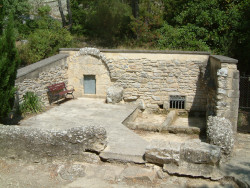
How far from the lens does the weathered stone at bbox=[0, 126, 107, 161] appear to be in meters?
5.83

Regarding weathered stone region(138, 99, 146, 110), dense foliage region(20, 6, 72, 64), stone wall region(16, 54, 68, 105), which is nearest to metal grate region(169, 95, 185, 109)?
weathered stone region(138, 99, 146, 110)

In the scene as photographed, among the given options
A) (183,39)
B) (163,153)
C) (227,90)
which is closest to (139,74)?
(183,39)

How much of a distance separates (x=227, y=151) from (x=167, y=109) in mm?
5345

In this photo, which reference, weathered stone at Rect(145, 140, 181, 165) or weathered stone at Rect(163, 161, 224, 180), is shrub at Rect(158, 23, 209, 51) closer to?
weathered stone at Rect(145, 140, 181, 165)

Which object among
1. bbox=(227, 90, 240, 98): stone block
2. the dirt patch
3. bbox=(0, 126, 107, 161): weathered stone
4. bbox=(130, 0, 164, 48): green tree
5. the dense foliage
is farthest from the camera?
bbox=(130, 0, 164, 48): green tree

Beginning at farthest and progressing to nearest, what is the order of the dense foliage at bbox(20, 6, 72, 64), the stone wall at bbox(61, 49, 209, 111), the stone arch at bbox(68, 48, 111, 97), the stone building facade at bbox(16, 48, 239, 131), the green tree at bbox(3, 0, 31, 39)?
the green tree at bbox(3, 0, 31, 39) < the dense foliage at bbox(20, 6, 72, 64) < the stone arch at bbox(68, 48, 111, 97) < the stone wall at bbox(61, 49, 209, 111) < the stone building facade at bbox(16, 48, 239, 131)

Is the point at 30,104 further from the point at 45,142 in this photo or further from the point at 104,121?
the point at 45,142

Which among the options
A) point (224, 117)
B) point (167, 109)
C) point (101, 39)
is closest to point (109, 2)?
point (101, 39)

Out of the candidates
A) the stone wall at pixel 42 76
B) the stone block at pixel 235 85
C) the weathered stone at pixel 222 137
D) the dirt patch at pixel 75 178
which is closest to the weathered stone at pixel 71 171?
the dirt patch at pixel 75 178

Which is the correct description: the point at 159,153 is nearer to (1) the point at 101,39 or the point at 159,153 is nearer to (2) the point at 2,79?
(2) the point at 2,79

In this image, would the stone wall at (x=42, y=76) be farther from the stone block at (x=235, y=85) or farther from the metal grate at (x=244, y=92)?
the metal grate at (x=244, y=92)

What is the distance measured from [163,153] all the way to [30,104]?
5904 millimetres

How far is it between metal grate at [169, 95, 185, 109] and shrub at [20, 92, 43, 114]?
18.3 ft

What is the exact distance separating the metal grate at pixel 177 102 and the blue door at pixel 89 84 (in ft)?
11.4
